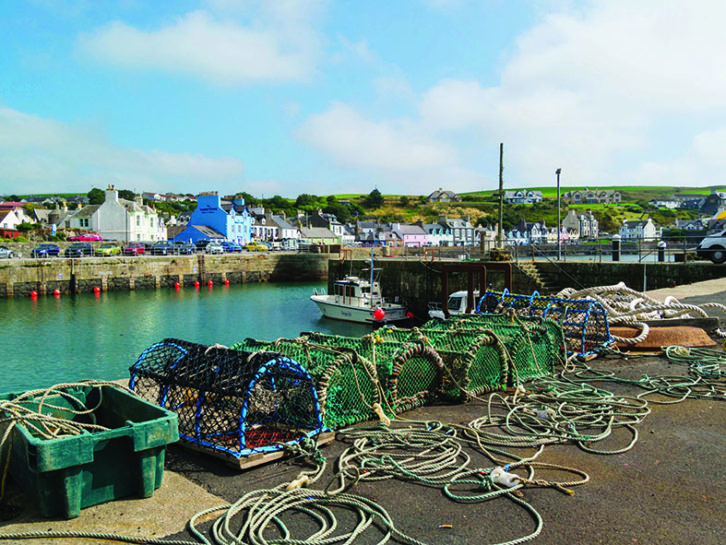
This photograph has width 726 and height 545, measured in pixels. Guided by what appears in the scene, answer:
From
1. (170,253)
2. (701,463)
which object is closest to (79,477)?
(701,463)

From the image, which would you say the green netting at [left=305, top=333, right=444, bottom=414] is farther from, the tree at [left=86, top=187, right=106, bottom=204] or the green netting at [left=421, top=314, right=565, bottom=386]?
the tree at [left=86, top=187, right=106, bottom=204]

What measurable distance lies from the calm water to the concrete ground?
1335 cm

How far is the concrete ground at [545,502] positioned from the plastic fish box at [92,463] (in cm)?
11

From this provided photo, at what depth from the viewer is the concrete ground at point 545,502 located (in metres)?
3.80

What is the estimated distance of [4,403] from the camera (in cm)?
425

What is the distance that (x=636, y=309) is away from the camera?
10656 mm

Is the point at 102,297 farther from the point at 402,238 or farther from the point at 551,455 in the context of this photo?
the point at 402,238

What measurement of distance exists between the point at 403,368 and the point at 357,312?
70.0 feet

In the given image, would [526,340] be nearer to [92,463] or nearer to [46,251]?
[92,463]

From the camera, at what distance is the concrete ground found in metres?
3.80

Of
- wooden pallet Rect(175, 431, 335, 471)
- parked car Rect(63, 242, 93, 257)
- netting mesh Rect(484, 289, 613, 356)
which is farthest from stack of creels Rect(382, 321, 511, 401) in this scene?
parked car Rect(63, 242, 93, 257)

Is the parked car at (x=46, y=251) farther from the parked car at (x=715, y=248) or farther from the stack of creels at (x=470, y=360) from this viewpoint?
the stack of creels at (x=470, y=360)

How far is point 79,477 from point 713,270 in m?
23.3

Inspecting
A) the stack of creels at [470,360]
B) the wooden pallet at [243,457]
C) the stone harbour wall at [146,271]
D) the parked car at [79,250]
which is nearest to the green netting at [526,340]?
the stack of creels at [470,360]
